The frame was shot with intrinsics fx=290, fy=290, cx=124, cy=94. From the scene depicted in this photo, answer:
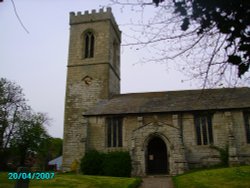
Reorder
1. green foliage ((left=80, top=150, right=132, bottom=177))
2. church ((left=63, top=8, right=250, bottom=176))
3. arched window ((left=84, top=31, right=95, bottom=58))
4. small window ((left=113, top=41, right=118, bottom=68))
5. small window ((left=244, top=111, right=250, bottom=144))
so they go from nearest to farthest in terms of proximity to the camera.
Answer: green foliage ((left=80, top=150, right=132, bottom=177)) < church ((left=63, top=8, right=250, bottom=176)) < small window ((left=244, top=111, right=250, bottom=144)) < arched window ((left=84, top=31, right=95, bottom=58)) < small window ((left=113, top=41, right=118, bottom=68))

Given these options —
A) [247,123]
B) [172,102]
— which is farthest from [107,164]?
[247,123]

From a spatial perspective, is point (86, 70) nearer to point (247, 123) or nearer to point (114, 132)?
point (114, 132)

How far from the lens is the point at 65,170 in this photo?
2853 centimetres

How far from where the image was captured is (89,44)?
115 feet

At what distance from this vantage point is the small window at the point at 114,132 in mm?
27469

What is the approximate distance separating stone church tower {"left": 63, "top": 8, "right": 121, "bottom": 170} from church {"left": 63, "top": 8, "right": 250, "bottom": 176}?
10 cm

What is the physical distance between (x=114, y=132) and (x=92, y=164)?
12.9 feet

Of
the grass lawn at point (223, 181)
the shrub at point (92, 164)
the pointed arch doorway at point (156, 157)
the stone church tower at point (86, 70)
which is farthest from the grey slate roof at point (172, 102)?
the grass lawn at point (223, 181)

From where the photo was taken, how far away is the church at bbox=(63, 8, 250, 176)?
24.5 metres

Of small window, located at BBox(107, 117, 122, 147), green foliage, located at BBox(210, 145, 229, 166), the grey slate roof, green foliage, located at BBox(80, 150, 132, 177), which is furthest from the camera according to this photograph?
small window, located at BBox(107, 117, 122, 147)

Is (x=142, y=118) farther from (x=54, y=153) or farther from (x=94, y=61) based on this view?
(x=54, y=153)

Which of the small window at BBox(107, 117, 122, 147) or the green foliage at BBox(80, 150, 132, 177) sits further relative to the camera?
the small window at BBox(107, 117, 122, 147)

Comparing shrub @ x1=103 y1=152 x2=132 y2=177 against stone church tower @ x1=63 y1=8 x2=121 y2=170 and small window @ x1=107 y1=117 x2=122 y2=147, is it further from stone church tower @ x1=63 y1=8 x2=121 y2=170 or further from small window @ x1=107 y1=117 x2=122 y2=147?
stone church tower @ x1=63 y1=8 x2=121 y2=170

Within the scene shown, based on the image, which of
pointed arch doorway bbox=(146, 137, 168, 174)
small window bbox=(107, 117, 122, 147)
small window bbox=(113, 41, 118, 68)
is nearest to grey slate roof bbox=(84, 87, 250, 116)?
small window bbox=(107, 117, 122, 147)
